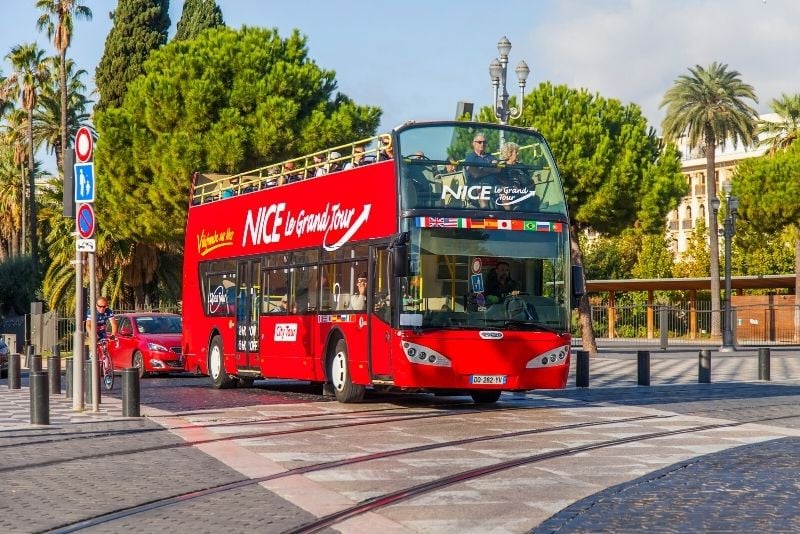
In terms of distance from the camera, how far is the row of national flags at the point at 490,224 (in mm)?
18688

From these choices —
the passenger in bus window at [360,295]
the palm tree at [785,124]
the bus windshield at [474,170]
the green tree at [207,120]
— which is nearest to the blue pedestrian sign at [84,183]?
the passenger in bus window at [360,295]

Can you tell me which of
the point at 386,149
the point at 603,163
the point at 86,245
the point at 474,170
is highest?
the point at 603,163

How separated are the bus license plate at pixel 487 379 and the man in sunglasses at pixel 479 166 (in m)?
2.33

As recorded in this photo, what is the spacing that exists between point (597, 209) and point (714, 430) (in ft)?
93.7

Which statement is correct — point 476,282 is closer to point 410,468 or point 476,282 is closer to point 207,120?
point 410,468

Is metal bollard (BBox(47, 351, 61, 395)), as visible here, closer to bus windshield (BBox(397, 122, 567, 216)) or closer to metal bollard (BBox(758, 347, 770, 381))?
bus windshield (BBox(397, 122, 567, 216))

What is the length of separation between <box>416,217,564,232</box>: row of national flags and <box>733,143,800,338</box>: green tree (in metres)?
47.0

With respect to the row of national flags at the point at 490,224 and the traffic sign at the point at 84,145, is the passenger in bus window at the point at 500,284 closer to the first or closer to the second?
the row of national flags at the point at 490,224

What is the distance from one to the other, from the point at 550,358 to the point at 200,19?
141ft

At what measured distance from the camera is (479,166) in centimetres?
1933

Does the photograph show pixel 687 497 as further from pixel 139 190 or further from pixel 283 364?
pixel 139 190

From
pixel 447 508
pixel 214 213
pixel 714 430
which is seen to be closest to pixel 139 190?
pixel 214 213

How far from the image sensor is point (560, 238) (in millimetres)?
19328

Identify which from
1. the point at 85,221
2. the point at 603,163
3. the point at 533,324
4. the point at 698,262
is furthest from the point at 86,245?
the point at 698,262
